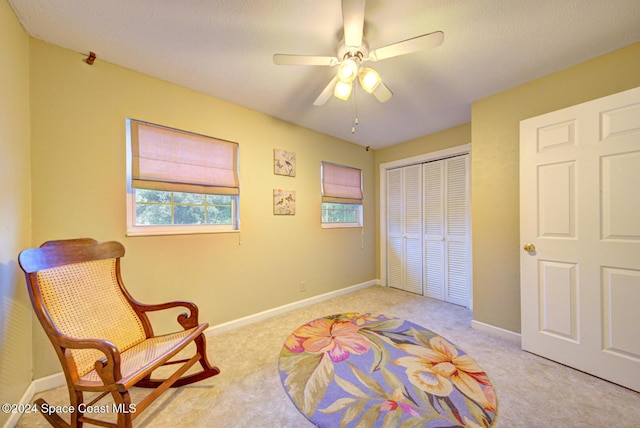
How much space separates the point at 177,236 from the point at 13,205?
0.96 m

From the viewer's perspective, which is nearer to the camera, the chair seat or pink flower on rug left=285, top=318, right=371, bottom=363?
the chair seat

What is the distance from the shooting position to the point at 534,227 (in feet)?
6.44

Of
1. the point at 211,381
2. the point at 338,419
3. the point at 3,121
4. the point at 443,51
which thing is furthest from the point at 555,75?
the point at 3,121

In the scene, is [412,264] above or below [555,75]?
below

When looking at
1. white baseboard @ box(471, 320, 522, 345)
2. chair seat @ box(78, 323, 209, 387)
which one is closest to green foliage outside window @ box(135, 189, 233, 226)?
chair seat @ box(78, 323, 209, 387)

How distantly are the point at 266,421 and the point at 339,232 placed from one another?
2449mm

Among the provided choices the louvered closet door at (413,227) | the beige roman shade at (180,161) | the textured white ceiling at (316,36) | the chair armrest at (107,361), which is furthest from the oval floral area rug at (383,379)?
the textured white ceiling at (316,36)

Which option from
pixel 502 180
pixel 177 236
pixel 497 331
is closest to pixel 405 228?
pixel 502 180

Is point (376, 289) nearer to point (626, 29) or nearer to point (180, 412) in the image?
point (180, 412)

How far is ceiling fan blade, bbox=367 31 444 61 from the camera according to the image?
1236 millimetres

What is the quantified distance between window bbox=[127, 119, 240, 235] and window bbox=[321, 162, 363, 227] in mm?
1335

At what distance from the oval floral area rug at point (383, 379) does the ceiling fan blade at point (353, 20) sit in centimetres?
222

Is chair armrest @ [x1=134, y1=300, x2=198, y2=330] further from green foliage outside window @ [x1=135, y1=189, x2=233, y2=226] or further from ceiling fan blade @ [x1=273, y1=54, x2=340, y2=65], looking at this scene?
ceiling fan blade @ [x1=273, y1=54, x2=340, y2=65]

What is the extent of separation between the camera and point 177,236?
2.14 m
